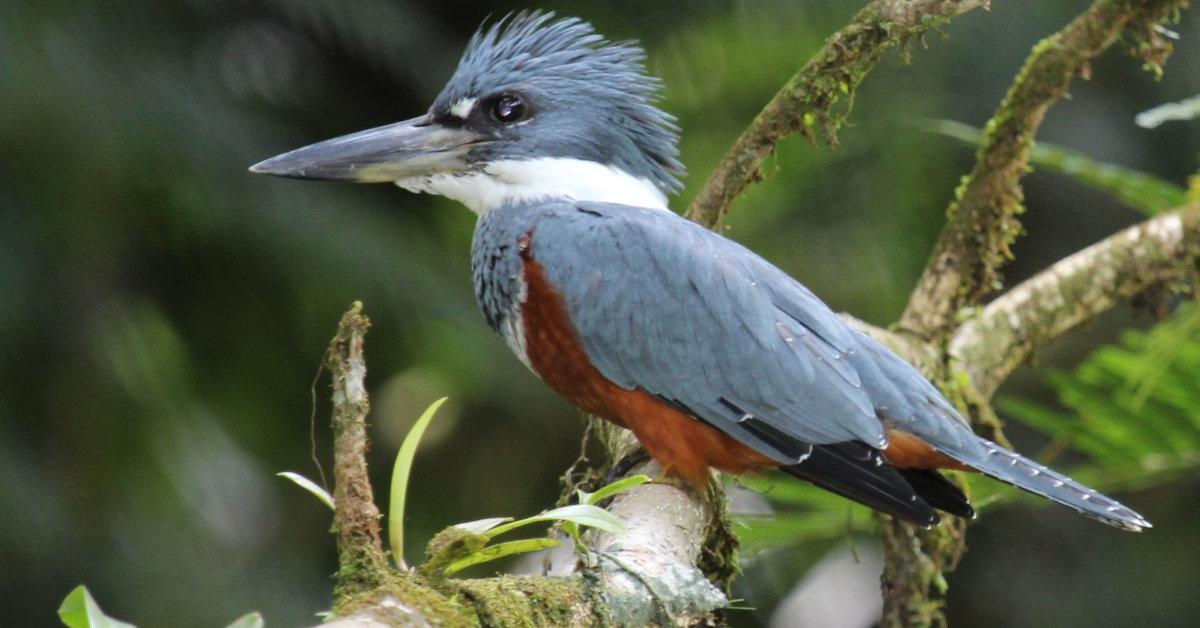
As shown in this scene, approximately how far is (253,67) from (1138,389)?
3.61m

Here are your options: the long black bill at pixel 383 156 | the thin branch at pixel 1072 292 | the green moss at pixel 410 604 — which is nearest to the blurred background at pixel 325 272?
the thin branch at pixel 1072 292

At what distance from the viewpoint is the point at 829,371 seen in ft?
11.2

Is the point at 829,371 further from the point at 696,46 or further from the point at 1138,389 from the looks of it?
the point at 696,46

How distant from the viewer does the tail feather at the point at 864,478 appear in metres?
3.11

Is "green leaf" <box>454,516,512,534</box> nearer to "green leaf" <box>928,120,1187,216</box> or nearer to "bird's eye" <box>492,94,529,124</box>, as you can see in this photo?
"bird's eye" <box>492,94,529,124</box>

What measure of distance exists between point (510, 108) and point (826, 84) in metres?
0.88

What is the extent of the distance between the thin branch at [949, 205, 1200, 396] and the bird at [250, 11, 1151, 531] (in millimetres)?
620

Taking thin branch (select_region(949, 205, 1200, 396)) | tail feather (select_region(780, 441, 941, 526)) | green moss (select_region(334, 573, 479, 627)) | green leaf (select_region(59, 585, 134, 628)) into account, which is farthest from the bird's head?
green leaf (select_region(59, 585, 134, 628))

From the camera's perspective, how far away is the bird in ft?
10.9

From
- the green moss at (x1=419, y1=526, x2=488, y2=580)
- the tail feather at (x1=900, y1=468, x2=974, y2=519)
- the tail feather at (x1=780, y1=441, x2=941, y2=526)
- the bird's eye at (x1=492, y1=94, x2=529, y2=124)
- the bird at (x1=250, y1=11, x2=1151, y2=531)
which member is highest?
the bird's eye at (x1=492, y1=94, x2=529, y2=124)

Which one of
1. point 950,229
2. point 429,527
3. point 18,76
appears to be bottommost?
point 429,527

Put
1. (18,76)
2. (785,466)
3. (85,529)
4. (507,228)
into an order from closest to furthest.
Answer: (785,466)
(507,228)
(18,76)
(85,529)

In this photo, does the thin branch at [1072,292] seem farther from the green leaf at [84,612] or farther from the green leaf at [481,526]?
the green leaf at [84,612]

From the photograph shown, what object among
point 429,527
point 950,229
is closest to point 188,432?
point 429,527
